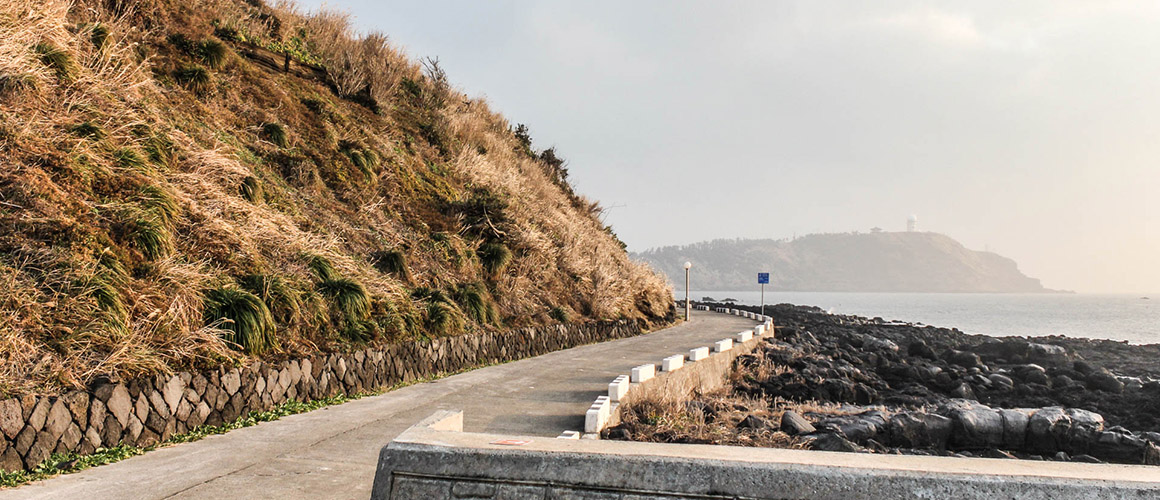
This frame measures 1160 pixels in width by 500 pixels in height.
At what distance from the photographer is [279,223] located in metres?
12.7

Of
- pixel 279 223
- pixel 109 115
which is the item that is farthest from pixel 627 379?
pixel 109 115

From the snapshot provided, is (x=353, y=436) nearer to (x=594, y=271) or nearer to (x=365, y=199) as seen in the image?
(x=365, y=199)

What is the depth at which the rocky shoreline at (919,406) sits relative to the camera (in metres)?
11.2

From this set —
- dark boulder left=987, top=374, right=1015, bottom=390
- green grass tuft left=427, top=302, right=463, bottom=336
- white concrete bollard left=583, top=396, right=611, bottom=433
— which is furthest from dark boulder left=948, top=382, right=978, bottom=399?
white concrete bollard left=583, top=396, right=611, bottom=433

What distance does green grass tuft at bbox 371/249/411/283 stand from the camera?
14742 mm

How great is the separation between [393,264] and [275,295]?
4543 millimetres

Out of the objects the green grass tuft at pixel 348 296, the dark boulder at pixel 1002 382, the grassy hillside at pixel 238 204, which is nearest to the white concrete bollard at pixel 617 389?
the grassy hillside at pixel 238 204

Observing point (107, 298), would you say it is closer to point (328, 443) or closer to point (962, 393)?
point (328, 443)

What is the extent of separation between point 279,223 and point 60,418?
6563 mm

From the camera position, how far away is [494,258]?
18.5 m

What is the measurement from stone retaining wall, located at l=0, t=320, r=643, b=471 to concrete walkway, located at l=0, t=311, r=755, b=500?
37 cm

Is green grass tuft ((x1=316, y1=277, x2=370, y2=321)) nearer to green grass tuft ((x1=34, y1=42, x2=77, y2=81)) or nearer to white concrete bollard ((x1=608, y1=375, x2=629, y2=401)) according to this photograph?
white concrete bollard ((x1=608, y1=375, x2=629, y2=401))

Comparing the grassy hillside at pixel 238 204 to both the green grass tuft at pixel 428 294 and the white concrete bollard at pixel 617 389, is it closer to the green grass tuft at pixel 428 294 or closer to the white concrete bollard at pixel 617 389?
the green grass tuft at pixel 428 294

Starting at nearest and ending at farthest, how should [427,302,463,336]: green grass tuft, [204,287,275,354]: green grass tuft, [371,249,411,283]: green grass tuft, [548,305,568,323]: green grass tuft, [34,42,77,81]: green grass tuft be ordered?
[204,287,275,354]: green grass tuft → [34,42,77,81]: green grass tuft → [427,302,463,336]: green grass tuft → [371,249,411,283]: green grass tuft → [548,305,568,323]: green grass tuft
